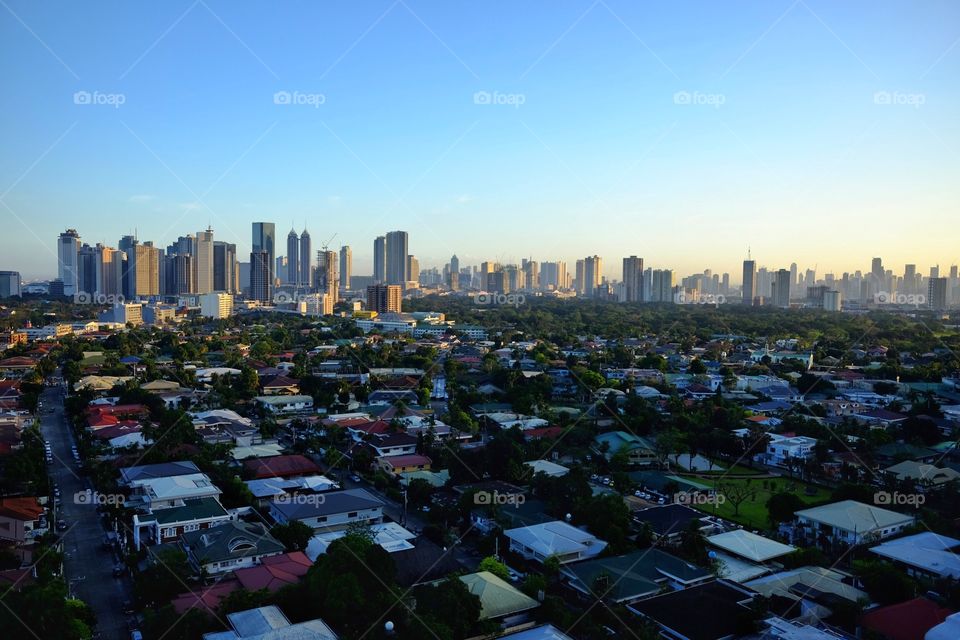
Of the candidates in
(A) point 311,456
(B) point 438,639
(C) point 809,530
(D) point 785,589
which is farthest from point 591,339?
(B) point 438,639

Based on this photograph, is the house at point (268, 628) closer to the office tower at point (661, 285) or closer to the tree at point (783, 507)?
the tree at point (783, 507)

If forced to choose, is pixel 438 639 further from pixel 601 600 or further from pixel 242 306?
A: pixel 242 306

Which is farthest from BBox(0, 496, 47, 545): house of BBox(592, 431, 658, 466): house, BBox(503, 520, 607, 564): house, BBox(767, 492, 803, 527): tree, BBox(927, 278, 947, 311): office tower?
BBox(927, 278, 947, 311): office tower

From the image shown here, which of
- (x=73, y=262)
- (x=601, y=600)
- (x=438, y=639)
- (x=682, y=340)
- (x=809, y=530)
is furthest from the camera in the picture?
(x=73, y=262)

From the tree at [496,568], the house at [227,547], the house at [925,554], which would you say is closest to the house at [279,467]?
the house at [227,547]

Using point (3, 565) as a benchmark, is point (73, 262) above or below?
above

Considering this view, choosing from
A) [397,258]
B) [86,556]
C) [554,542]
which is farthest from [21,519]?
[397,258]

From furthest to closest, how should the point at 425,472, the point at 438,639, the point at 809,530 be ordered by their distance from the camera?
the point at 425,472 → the point at 809,530 → the point at 438,639

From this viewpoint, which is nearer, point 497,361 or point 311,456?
point 311,456

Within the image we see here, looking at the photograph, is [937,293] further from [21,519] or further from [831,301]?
[21,519]
